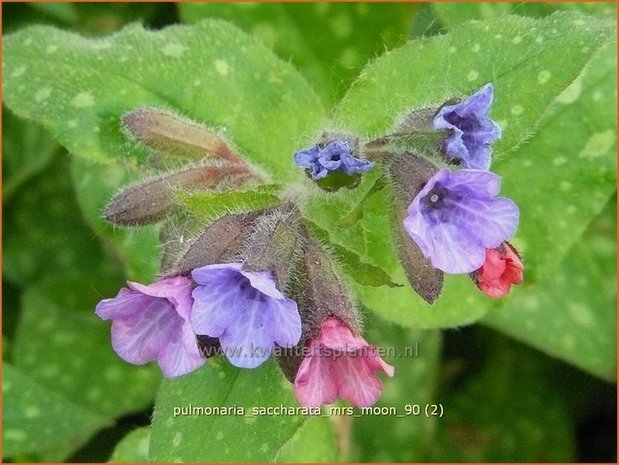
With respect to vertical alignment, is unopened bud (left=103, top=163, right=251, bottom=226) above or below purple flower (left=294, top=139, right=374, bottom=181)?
below

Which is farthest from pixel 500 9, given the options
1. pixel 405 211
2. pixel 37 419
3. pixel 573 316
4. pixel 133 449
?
pixel 37 419

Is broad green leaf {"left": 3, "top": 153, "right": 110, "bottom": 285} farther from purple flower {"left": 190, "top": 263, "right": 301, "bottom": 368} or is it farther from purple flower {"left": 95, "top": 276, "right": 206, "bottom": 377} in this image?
purple flower {"left": 190, "top": 263, "right": 301, "bottom": 368}

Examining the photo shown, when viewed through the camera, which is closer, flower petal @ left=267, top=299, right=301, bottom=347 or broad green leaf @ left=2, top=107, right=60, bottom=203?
flower petal @ left=267, top=299, right=301, bottom=347

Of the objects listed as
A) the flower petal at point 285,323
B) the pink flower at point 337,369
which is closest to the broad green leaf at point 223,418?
the pink flower at point 337,369

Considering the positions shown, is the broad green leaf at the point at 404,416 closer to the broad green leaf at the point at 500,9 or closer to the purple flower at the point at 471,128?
the broad green leaf at the point at 500,9

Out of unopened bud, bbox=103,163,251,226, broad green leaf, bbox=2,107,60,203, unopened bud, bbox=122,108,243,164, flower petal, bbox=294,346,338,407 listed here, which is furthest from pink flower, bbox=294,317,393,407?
broad green leaf, bbox=2,107,60,203

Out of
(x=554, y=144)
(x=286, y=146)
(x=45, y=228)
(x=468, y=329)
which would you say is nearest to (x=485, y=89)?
(x=286, y=146)
